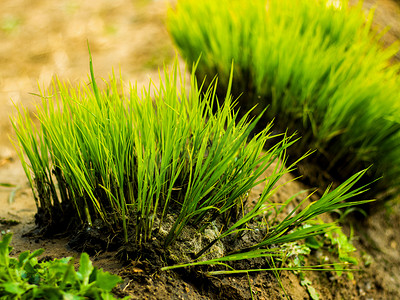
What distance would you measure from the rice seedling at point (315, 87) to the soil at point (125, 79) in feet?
0.87

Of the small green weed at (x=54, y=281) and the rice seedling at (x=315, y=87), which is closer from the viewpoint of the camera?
the small green weed at (x=54, y=281)

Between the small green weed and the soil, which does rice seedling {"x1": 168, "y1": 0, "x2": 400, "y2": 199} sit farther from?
the small green weed

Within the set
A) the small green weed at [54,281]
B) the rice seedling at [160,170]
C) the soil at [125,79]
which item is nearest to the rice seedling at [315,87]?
the soil at [125,79]

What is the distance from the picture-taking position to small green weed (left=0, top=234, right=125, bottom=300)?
29.5 inches

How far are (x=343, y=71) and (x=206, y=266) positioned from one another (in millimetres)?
1084

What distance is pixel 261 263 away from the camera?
116 centimetres

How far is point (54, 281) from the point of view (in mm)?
798

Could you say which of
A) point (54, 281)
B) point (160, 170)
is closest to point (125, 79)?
point (160, 170)

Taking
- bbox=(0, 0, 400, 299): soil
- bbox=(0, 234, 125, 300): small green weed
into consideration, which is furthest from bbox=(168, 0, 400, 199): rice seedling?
bbox=(0, 234, 125, 300): small green weed

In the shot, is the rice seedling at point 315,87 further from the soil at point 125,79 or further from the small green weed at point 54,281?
the small green weed at point 54,281

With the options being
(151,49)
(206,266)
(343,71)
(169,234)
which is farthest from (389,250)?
(151,49)

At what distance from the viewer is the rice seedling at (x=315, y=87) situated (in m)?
1.56

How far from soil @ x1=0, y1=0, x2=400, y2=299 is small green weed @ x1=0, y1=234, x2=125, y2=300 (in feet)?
0.51

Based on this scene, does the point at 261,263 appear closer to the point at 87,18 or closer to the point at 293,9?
the point at 293,9
